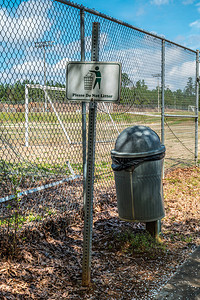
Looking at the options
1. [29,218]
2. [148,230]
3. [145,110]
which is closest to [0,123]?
[29,218]

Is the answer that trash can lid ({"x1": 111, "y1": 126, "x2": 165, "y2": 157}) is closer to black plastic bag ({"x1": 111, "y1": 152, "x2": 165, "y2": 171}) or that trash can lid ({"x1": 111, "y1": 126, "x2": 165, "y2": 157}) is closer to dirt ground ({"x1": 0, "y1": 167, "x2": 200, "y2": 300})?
black plastic bag ({"x1": 111, "y1": 152, "x2": 165, "y2": 171})

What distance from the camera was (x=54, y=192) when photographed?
6379 millimetres

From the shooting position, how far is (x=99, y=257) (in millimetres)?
4195

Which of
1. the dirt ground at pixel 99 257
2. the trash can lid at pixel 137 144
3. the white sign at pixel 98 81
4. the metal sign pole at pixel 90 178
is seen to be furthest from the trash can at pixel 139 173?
the white sign at pixel 98 81

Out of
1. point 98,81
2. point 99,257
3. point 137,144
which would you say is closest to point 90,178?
point 98,81

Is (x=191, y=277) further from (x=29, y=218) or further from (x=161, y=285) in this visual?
(x=29, y=218)

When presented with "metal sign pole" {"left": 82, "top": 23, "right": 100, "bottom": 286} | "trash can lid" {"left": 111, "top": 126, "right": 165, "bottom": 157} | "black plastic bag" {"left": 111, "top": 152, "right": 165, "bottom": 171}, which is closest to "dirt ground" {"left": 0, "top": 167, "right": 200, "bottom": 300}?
"metal sign pole" {"left": 82, "top": 23, "right": 100, "bottom": 286}

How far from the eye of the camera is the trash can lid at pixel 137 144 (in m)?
4.12

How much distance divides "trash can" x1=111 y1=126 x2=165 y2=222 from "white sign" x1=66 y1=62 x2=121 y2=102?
125cm

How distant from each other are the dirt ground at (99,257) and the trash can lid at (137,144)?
1.23m

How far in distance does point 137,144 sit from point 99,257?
1.50 meters

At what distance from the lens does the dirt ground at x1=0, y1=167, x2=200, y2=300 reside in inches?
133

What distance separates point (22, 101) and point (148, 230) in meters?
2.52

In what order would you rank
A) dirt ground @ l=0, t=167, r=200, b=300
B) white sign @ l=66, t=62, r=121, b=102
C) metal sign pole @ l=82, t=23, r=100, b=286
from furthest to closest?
dirt ground @ l=0, t=167, r=200, b=300 → metal sign pole @ l=82, t=23, r=100, b=286 → white sign @ l=66, t=62, r=121, b=102
